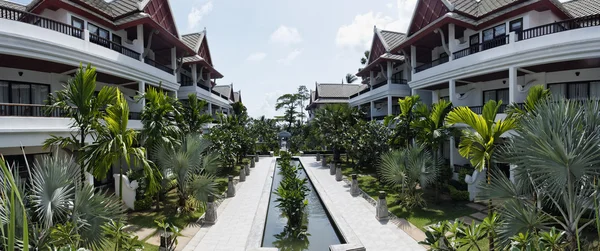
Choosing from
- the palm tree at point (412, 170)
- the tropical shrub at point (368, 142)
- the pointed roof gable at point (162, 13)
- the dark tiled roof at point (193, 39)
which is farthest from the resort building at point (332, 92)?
the palm tree at point (412, 170)

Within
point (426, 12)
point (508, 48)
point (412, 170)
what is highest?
point (426, 12)

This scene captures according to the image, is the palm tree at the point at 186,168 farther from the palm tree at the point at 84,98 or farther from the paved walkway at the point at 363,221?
the paved walkway at the point at 363,221

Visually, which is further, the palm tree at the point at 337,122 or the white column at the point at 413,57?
the palm tree at the point at 337,122

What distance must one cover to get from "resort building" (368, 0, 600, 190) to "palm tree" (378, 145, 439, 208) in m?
5.04

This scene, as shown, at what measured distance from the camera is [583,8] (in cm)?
1719

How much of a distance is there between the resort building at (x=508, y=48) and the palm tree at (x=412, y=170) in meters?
5.04

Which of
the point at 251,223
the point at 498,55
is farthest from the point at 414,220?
the point at 498,55

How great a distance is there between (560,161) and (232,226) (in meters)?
9.22

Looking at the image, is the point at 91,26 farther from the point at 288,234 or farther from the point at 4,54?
the point at 288,234

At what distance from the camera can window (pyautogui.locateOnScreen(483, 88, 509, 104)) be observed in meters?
17.7

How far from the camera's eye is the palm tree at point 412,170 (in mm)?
12430

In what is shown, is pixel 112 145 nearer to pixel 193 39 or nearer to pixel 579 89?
pixel 579 89

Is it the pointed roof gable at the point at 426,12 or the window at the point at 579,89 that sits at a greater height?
the pointed roof gable at the point at 426,12

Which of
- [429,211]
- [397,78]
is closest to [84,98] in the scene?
[429,211]
